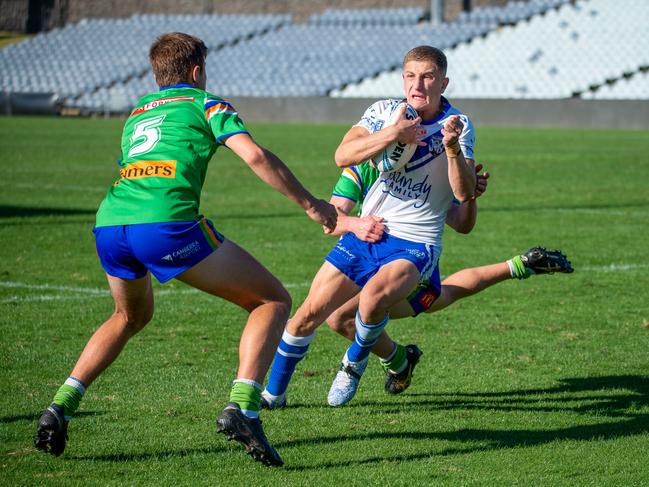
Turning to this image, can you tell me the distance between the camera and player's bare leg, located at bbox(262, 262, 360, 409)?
5.50m

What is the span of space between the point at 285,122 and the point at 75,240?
94.5 ft

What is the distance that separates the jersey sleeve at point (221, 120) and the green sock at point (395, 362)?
1.94 metres

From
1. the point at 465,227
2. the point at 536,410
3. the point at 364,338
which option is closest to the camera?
the point at 364,338

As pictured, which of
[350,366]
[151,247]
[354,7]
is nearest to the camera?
[151,247]

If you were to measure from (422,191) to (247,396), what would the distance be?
161 cm

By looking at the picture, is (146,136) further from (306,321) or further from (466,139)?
(466,139)

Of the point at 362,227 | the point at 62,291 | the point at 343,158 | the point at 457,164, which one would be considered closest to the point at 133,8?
the point at 62,291

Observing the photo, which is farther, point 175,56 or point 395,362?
point 395,362

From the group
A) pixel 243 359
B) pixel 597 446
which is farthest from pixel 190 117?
pixel 597 446

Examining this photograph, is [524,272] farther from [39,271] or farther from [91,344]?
[39,271]

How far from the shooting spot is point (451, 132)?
5000mm

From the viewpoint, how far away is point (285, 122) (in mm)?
40312

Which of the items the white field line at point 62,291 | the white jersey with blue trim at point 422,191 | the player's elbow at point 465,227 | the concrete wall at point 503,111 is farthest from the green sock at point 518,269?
the concrete wall at point 503,111

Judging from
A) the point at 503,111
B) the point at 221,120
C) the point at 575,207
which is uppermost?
the point at 221,120
